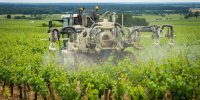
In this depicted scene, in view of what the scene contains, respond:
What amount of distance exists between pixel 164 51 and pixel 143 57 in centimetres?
122

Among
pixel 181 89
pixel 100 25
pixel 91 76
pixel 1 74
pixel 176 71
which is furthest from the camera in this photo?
pixel 100 25

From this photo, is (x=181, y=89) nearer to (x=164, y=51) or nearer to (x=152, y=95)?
(x=152, y=95)

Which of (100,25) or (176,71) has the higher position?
(100,25)

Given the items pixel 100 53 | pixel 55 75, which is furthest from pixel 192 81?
pixel 100 53

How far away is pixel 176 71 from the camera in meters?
12.0

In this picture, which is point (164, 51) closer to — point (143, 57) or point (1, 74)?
point (143, 57)

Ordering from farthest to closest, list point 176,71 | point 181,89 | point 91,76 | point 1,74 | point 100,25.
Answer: point 100,25, point 1,74, point 176,71, point 91,76, point 181,89

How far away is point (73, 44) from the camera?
15.9 m

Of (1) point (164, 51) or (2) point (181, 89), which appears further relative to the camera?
(1) point (164, 51)

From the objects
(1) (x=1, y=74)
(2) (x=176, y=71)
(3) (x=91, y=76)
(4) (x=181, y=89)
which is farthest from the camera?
(1) (x=1, y=74)

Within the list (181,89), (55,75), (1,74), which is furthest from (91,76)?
(1,74)

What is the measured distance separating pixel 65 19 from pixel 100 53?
2729 millimetres

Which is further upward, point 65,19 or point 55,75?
point 65,19

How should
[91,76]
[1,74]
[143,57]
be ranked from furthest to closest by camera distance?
1. [143,57]
2. [1,74]
3. [91,76]
